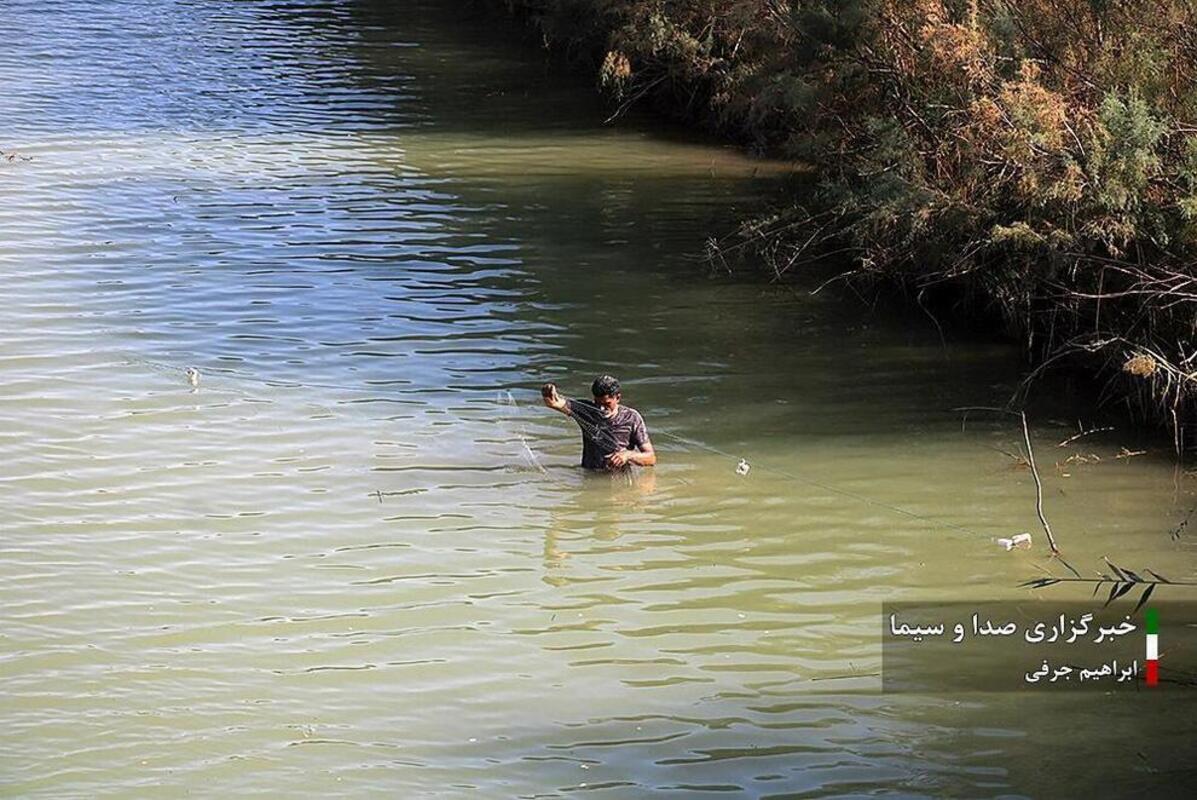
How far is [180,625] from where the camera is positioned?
12039 mm

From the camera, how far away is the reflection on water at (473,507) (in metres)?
10.5

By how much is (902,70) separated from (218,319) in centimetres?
809

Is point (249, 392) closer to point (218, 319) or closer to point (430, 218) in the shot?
point (218, 319)

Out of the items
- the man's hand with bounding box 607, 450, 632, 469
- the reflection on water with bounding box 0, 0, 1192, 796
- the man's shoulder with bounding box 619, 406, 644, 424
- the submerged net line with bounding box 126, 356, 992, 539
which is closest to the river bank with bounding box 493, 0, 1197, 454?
the reflection on water with bounding box 0, 0, 1192, 796

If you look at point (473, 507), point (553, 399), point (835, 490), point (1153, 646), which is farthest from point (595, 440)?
point (1153, 646)

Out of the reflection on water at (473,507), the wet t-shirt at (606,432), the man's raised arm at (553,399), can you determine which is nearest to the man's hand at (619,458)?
the wet t-shirt at (606,432)

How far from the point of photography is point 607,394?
1477cm

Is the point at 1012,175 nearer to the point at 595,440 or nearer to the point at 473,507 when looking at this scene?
the point at 595,440

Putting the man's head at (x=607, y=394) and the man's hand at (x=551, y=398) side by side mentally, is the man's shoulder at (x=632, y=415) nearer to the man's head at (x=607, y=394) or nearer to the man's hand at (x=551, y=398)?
the man's head at (x=607, y=394)

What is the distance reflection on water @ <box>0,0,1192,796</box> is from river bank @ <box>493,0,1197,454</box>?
33.6 inches

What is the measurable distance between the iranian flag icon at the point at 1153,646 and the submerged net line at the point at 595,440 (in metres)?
1.81

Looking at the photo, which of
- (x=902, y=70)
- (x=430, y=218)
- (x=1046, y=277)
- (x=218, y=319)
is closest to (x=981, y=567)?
(x=1046, y=277)

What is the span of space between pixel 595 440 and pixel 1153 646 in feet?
16.4

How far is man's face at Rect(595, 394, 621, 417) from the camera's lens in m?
14.8
